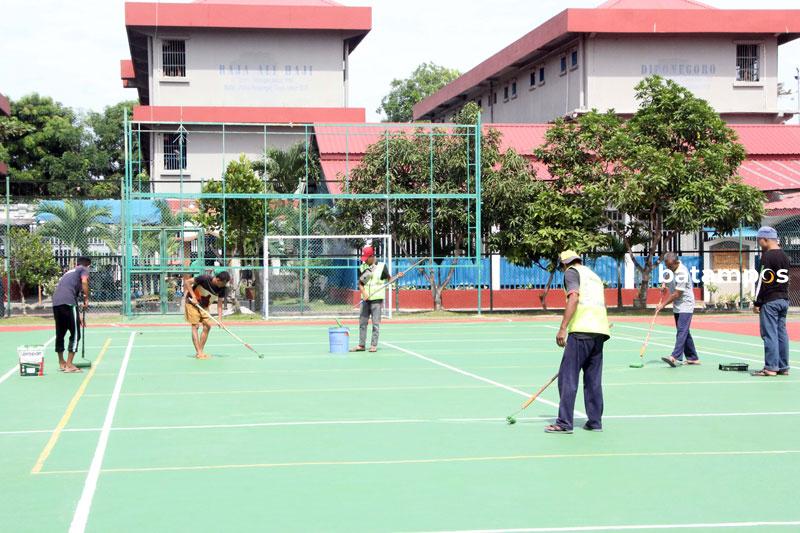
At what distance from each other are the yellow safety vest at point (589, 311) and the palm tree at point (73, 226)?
26089 mm

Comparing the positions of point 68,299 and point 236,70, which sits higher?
point 236,70

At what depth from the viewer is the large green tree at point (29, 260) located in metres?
32.4

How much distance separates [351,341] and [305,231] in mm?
11172

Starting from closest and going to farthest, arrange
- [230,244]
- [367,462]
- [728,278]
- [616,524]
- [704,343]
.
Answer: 1. [616,524]
2. [367,462]
3. [704,343]
4. [230,244]
5. [728,278]

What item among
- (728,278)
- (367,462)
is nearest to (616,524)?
(367,462)

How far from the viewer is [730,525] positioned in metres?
7.24

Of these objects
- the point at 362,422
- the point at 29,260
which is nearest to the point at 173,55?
the point at 29,260

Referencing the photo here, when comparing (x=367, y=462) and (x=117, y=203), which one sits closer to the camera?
(x=367, y=462)

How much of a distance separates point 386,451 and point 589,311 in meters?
2.56

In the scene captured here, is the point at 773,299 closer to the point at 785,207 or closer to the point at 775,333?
the point at 775,333

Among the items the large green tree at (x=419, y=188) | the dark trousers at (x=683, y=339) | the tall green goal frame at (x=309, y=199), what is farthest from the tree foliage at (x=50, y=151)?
the dark trousers at (x=683, y=339)

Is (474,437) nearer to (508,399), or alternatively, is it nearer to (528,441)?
(528,441)

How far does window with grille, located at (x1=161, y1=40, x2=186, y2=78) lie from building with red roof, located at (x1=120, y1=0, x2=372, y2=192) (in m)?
0.05

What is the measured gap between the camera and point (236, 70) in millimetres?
50062
